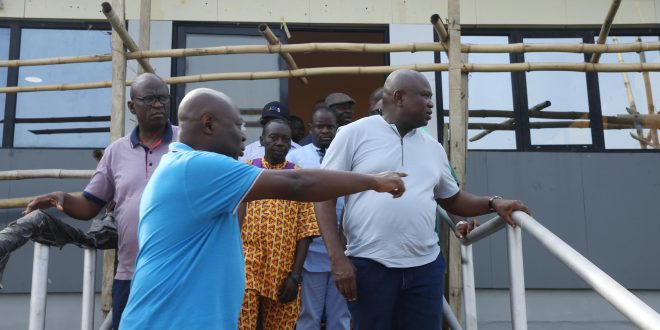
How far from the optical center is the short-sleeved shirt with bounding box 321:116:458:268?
9.20ft

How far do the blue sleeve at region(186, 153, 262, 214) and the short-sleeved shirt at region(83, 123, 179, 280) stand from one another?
1175mm

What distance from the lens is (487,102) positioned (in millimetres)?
6348

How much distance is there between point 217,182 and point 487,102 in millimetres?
4929

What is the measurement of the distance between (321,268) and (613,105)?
4.10 m

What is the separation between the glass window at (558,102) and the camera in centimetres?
625

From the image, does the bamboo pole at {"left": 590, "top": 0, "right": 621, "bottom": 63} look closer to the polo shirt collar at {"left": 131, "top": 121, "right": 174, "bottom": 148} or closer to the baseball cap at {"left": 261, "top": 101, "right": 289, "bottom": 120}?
the baseball cap at {"left": 261, "top": 101, "right": 289, "bottom": 120}

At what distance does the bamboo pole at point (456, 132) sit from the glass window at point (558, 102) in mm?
2144

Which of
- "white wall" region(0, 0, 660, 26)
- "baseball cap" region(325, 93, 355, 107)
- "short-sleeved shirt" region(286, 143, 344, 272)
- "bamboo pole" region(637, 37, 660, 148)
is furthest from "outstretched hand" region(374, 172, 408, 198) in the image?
"bamboo pole" region(637, 37, 660, 148)

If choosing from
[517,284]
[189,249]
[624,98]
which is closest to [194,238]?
[189,249]

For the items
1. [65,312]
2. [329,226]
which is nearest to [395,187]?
[329,226]

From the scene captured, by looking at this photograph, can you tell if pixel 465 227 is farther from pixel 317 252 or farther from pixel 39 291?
pixel 39 291

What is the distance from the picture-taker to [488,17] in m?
6.42

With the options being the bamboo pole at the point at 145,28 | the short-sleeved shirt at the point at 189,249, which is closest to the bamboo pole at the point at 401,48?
the bamboo pole at the point at 145,28

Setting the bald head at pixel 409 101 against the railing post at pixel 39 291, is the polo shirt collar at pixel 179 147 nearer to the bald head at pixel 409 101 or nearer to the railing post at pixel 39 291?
the railing post at pixel 39 291
